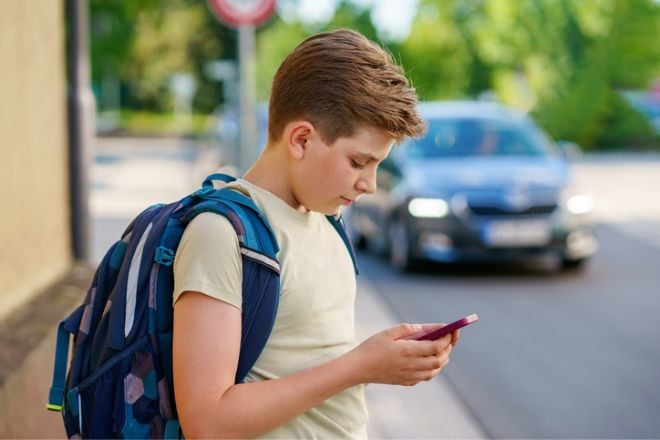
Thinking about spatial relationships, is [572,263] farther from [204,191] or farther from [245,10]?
[204,191]

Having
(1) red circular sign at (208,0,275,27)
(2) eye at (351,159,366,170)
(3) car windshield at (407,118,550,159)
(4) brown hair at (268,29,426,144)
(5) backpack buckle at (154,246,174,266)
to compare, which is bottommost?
(3) car windshield at (407,118,550,159)

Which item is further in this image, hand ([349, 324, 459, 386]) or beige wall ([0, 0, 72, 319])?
beige wall ([0, 0, 72, 319])

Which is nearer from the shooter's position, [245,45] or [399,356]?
[399,356]

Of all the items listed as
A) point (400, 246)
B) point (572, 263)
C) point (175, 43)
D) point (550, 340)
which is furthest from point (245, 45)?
point (175, 43)

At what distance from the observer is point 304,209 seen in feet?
7.06

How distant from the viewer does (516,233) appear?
10875 mm

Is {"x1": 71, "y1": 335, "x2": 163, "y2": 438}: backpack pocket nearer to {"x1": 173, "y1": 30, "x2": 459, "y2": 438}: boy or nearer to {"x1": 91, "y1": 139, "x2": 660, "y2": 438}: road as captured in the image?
{"x1": 173, "y1": 30, "x2": 459, "y2": 438}: boy

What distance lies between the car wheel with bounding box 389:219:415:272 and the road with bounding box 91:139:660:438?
140mm

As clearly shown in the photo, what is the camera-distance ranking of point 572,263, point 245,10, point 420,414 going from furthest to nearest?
point 572,263
point 245,10
point 420,414

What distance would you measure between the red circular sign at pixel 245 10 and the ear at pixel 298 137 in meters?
8.63

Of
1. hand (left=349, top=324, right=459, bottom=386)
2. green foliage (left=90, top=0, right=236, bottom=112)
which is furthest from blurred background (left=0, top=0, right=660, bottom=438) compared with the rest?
green foliage (left=90, top=0, right=236, bottom=112)

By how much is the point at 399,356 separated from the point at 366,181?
324 millimetres

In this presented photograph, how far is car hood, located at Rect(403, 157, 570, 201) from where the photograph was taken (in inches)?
433

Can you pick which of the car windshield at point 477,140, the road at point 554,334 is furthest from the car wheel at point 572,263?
the car windshield at point 477,140
